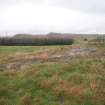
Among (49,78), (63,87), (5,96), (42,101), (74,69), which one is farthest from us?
(74,69)

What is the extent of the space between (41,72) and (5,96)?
3.06m

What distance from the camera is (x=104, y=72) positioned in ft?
38.7

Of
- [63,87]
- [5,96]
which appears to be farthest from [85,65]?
[5,96]

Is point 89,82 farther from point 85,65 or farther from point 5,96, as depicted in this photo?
point 5,96

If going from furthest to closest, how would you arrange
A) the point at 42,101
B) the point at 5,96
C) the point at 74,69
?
1. the point at 74,69
2. the point at 5,96
3. the point at 42,101

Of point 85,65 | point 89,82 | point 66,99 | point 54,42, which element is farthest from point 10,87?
point 54,42

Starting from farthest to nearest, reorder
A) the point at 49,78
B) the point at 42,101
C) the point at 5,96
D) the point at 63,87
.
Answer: the point at 49,78 → the point at 63,87 → the point at 5,96 → the point at 42,101

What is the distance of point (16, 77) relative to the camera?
11.7 metres

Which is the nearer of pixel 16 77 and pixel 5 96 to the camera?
pixel 5 96

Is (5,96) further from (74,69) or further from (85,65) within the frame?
(85,65)

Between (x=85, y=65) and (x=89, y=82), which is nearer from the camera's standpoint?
(x=89, y=82)

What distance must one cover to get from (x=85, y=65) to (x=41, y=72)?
2.81 metres

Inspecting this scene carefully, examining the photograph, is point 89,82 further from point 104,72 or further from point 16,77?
point 16,77

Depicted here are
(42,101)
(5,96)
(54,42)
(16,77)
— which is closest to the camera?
(42,101)
